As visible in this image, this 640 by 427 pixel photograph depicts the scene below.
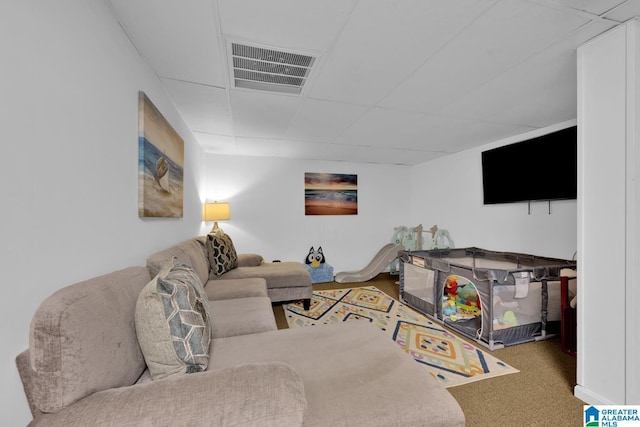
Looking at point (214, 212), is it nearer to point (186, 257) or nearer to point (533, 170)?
point (186, 257)

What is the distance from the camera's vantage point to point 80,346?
743mm

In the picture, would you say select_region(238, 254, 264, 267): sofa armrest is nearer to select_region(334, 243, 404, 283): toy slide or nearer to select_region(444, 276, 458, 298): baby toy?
select_region(334, 243, 404, 283): toy slide

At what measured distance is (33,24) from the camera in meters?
0.86

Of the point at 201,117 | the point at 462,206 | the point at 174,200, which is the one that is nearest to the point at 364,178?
the point at 462,206

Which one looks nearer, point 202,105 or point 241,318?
point 241,318

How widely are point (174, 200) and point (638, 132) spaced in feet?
10.6

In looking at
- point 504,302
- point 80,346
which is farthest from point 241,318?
point 504,302

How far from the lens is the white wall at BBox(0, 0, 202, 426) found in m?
0.78

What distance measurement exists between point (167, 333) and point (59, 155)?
81cm

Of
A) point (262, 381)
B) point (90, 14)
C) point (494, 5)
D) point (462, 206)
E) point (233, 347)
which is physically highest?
point (494, 5)

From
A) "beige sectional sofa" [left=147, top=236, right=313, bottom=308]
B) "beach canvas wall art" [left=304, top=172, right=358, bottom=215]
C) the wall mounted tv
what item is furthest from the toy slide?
the wall mounted tv

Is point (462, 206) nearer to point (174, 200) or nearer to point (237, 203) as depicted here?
point (237, 203)

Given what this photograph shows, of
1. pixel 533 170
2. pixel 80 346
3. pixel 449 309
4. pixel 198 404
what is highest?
pixel 533 170

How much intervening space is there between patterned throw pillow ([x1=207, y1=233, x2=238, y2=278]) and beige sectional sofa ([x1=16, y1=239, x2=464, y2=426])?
1656 mm
